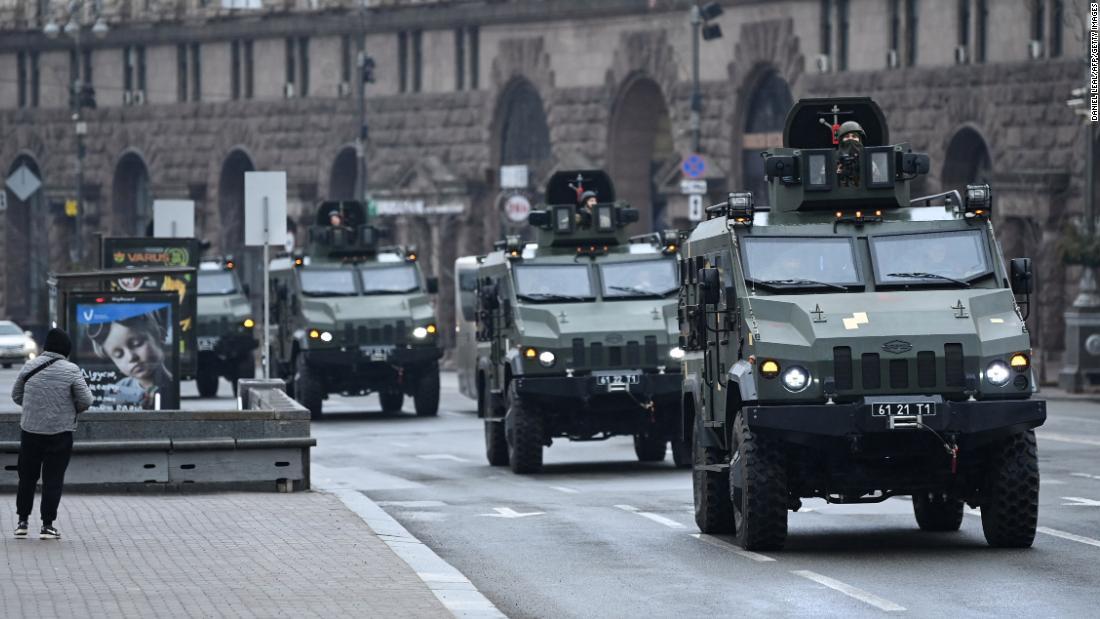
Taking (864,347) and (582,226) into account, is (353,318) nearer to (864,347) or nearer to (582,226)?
(582,226)

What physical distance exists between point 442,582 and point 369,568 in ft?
2.34

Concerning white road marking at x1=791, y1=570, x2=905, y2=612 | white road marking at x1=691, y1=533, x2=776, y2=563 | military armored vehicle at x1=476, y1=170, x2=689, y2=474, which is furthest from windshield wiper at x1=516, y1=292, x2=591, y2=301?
white road marking at x1=791, y1=570, x2=905, y2=612

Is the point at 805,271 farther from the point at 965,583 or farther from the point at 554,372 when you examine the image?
the point at 554,372

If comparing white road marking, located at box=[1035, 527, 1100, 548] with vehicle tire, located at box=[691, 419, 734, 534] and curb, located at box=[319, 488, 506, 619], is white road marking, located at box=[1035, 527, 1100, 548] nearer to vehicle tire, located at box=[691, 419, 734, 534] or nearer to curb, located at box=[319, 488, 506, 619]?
vehicle tire, located at box=[691, 419, 734, 534]

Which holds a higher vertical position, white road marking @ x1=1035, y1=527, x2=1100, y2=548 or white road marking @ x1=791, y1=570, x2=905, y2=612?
white road marking @ x1=791, y1=570, x2=905, y2=612

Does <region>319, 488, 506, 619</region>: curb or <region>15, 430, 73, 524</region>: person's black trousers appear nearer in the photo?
<region>319, 488, 506, 619</region>: curb

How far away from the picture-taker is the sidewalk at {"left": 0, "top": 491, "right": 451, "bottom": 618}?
13516 mm

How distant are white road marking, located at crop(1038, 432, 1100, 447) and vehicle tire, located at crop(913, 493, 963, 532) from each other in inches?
425

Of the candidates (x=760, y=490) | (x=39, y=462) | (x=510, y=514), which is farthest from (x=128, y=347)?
(x=760, y=490)

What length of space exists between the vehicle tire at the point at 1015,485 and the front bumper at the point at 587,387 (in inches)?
373

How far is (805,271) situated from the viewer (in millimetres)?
Answer: 17531

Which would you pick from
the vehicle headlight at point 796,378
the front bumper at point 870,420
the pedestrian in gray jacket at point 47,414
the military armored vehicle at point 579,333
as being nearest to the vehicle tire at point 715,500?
the vehicle headlight at point 796,378

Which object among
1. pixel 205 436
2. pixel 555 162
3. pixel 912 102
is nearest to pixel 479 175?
pixel 555 162

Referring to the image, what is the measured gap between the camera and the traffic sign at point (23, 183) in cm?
7388
